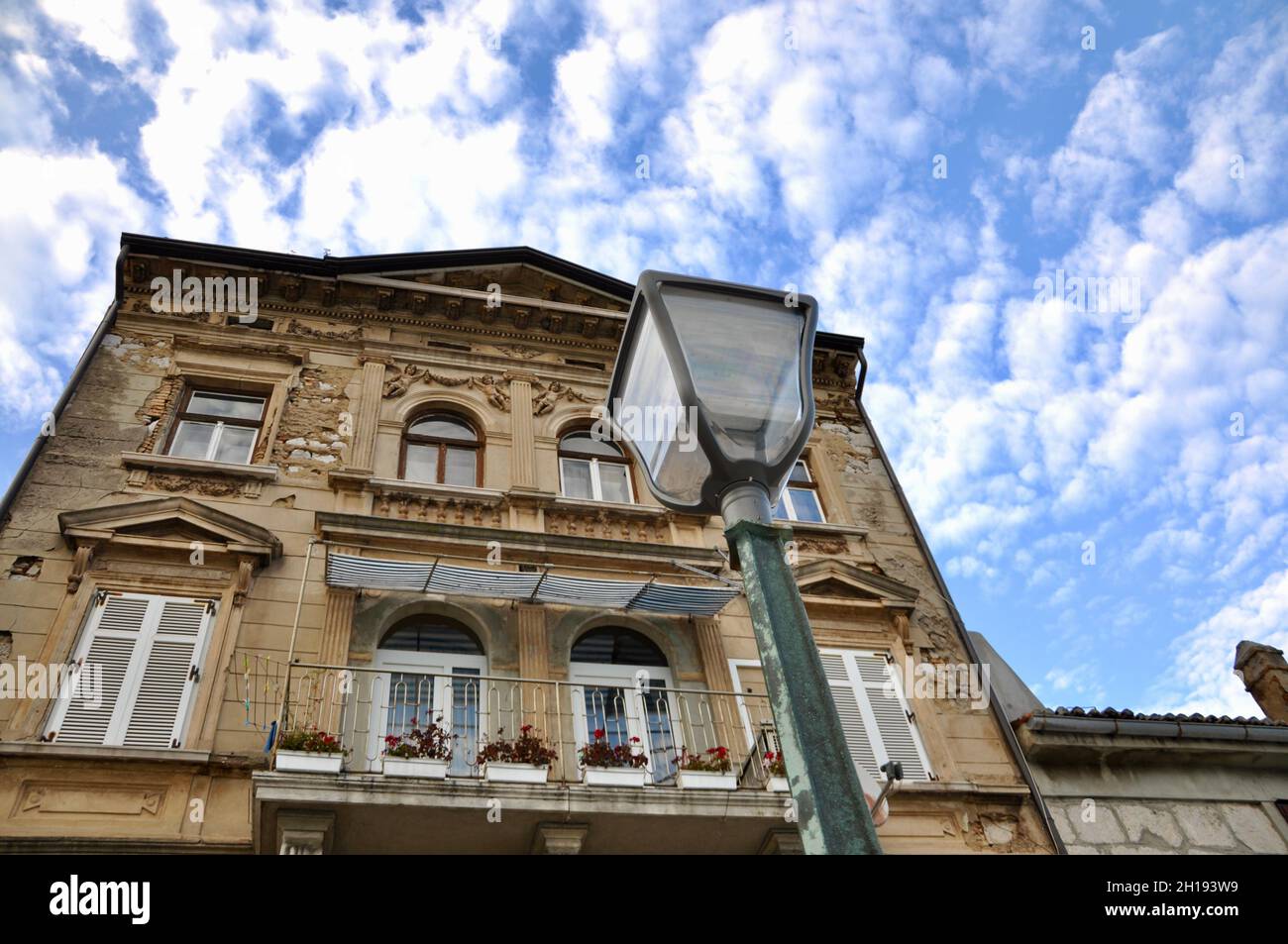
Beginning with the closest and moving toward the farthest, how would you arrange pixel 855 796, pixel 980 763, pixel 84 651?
pixel 855 796
pixel 84 651
pixel 980 763

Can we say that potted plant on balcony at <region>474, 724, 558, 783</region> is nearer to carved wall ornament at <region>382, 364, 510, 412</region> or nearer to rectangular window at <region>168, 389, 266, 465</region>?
rectangular window at <region>168, 389, 266, 465</region>

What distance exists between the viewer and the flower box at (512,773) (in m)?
8.15

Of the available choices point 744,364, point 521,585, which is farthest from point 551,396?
point 744,364

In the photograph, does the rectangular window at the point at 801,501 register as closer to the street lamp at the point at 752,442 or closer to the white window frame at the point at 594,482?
the white window frame at the point at 594,482

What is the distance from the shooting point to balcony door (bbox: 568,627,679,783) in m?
9.62

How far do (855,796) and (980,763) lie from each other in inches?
357

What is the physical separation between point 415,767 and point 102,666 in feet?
11.0

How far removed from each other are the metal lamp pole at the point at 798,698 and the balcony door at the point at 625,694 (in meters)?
6.24

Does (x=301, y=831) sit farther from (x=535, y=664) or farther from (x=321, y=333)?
(x=321, y=333)

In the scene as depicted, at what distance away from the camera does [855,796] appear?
257 centimetres

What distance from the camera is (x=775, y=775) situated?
352 inches
